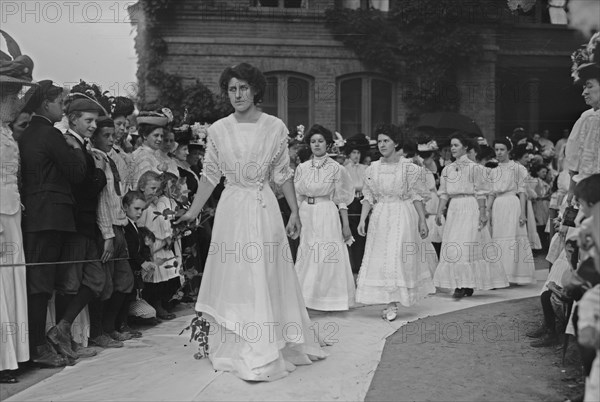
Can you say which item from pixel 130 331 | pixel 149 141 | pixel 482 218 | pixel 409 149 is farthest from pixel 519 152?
pixel 130 331

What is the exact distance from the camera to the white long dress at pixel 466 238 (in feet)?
32.4

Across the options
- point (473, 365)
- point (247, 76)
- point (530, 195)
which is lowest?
point (473, 365)

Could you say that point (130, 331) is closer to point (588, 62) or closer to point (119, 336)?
point (119, 336)

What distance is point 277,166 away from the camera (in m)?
6.21

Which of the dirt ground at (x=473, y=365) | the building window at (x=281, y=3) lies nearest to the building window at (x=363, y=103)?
the building window at (x=281, y=3)

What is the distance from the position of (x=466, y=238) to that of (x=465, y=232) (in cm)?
8

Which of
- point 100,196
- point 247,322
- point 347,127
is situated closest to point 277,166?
point 247,322

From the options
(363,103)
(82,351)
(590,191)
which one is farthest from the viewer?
(363,103)

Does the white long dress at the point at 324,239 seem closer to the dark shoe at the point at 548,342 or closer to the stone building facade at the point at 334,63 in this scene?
the dark shoe at the point at 548,342

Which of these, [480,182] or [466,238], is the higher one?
[480,182]

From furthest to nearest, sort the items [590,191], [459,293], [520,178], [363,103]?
[363,103] → [520,178] → [459,293] → [590,191]

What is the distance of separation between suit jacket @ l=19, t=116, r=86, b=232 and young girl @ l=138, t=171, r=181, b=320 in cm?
163

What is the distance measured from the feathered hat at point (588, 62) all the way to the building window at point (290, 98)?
1298cm

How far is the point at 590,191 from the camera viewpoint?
455 cm
